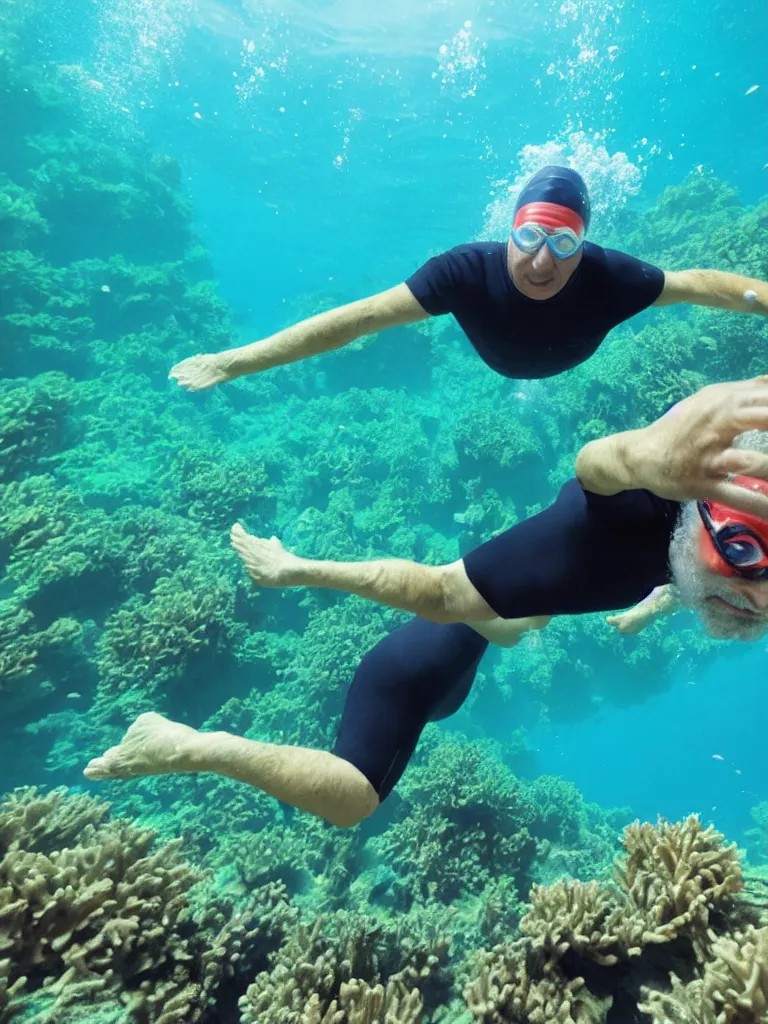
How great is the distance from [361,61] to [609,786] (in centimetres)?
7024

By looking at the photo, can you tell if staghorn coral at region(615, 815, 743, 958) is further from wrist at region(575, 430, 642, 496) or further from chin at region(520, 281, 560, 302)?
chin at region(520, 281, 560, 302)

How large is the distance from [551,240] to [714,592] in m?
2.26

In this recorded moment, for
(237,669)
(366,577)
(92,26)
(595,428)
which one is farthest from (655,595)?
(92,26)

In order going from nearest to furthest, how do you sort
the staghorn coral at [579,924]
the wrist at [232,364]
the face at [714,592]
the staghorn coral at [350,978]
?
the face at [714,592] → the wrist at [232,364] → the staghorn coral at [350,978] → the staghorn coral at [579,924]

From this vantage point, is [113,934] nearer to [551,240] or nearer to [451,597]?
[451,597]

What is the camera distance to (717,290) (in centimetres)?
327

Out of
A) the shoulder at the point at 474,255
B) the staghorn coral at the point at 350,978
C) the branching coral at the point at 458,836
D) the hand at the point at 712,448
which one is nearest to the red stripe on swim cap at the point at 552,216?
the shoulder at the point at 474,255

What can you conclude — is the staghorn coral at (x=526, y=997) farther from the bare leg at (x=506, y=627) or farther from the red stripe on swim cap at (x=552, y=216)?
the red stripe on swim cap at (x=552, y=216)

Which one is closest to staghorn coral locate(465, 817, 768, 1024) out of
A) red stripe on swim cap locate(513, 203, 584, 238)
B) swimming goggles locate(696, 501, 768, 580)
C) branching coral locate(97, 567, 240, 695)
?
swimming goggles locate(696, 501, 768, 580)

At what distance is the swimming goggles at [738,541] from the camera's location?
1.67 meters

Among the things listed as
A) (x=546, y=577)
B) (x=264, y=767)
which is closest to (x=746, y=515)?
(x=546, y=577)

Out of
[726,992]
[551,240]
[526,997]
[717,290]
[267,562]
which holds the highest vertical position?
[717,290]

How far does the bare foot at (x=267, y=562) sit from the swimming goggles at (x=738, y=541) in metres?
2.07

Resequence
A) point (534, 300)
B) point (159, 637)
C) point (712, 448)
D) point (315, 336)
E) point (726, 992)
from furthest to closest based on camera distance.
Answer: point (159, 637) < point (534, 300) < point (315, 336) < point (726, 992) < point (712, 448)
